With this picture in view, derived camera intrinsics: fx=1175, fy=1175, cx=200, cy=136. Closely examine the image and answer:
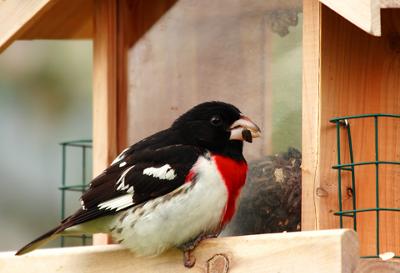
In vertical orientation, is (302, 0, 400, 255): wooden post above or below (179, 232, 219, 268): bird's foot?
above

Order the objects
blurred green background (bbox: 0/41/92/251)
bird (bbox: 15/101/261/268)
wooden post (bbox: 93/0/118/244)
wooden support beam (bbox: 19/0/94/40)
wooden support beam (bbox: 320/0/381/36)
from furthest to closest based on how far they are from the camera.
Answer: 1. blurred green background (bbox: 0/41/92/251)
2. wooden support beam (bbox: 19/0/94/40)
3. wooden post (bbox: 93/0/118/244)
4. bird (bbox: 15/101/261/268)
5. wooden support beam (bbox: 320/0/381/36)

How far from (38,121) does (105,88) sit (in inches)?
120

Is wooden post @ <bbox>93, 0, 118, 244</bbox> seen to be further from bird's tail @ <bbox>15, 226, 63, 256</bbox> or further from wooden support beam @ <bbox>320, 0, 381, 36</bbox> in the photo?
wooden support beam @ <bbox>320, 0, 381, 36</bbox>

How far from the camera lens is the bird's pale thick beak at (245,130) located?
4.97 meters

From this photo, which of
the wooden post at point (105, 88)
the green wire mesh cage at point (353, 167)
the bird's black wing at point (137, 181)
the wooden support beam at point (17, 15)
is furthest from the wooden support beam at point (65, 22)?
the green wire mesh cage at point (353, 167)

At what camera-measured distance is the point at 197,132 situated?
5.04 metres

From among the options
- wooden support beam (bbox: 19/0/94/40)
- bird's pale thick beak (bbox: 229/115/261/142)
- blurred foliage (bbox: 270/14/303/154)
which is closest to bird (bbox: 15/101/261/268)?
bird's pale thick beak (bbox: 229/115/261/142)

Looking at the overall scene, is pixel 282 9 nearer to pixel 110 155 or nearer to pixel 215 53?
pixel 215 53

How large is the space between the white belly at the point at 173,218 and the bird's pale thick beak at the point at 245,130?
1.15 feet

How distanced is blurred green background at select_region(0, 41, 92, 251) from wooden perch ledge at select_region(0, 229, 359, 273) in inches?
136

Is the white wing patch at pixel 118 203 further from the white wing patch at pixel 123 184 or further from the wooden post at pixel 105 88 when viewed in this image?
the wooden post at pixel 105 88

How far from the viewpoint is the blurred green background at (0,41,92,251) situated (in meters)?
8.34

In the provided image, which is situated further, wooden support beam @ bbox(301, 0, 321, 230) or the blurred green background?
the blurred green background

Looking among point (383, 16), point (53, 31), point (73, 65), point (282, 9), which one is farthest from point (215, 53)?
point (73, 65)
